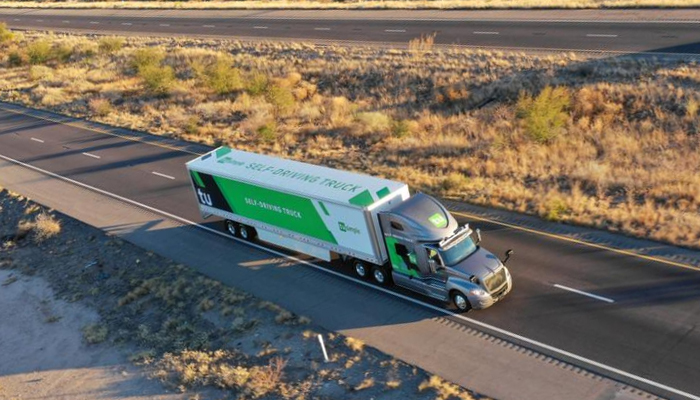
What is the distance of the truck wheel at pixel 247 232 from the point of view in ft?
76.4

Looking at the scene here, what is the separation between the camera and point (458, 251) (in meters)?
18.1

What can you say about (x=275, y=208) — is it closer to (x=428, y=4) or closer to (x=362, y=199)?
(x=362, y=199)

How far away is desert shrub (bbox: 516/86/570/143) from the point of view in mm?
29703

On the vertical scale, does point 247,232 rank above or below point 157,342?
above

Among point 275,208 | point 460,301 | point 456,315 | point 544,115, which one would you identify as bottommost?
point 456,315

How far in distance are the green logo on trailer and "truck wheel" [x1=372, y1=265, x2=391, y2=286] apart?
8.00 feet

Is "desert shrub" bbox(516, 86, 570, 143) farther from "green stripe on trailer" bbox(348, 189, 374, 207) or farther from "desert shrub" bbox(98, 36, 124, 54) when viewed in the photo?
"desert shrub" bbox(98, 36, 124, 54)

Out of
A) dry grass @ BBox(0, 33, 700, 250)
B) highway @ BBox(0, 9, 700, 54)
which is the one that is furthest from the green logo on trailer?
highway @ BBox(0, 9, 700, 54)

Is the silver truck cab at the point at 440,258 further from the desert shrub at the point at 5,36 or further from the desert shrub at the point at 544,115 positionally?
the desert shrub at the point at 5,36

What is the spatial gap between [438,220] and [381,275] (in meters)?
2.81

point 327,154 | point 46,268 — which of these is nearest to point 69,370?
point 46,268

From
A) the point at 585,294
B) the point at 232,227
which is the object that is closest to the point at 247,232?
the point at 232,227

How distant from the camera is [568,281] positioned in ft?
62.3

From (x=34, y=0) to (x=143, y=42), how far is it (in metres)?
70.6
